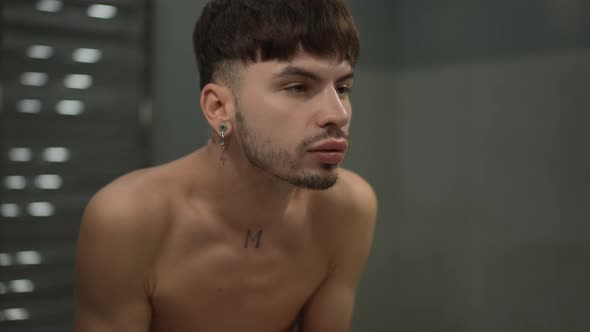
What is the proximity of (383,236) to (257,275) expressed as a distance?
1124 mm

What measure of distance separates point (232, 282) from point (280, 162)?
428 mm

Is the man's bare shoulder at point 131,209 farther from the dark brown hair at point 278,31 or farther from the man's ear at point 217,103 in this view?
the dark brown hair at point 278,31

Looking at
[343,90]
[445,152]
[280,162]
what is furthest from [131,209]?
[445,152]

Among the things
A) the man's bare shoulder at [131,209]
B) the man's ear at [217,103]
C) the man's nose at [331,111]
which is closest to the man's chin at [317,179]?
the man's nose at [331,111]

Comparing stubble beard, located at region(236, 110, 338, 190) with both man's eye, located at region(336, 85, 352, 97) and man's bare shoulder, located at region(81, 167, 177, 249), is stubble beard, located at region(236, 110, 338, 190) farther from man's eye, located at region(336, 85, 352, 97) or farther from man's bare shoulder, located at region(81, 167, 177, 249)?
man's bare shoulder, located at region(81, 167, 177, 249)

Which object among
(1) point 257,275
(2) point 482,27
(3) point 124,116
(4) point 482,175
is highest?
(2) point 482,27

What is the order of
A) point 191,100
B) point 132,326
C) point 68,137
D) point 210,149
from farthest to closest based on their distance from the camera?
point 191,100 → point 68,137 → point 210,149 → point 132,326

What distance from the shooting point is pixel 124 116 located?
2.09m

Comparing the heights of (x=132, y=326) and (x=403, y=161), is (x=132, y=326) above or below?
below

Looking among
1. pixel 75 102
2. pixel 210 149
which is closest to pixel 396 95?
pixel 210 149

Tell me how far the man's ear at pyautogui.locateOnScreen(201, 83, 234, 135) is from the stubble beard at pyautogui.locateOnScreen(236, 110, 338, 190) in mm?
40

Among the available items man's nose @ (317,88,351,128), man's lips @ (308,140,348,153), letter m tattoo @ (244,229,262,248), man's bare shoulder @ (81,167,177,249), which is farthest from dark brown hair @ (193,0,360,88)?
letter m tattoo @ (244,229,262,248)

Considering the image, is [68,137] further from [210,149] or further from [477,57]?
[477,57]

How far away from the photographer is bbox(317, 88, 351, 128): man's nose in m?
1.50
